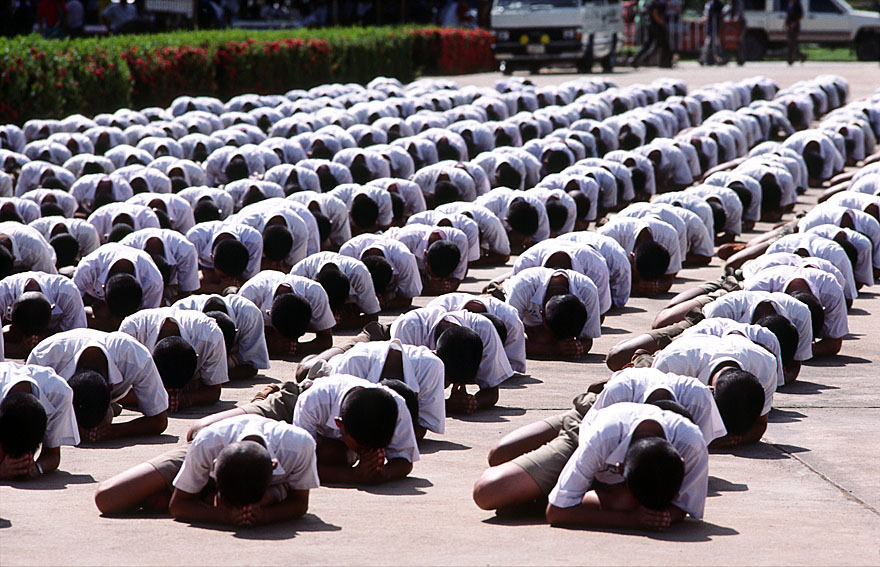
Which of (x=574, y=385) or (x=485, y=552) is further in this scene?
(x=574, y=385)

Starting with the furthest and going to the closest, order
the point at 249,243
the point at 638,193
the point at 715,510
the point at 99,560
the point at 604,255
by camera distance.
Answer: the point at 638,193 → the point at 249,243 → the point at 604,255 → the point at 715,510 → the point at 99,560

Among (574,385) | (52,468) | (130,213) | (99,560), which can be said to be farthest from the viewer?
(130,213)

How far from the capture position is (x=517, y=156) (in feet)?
66.8

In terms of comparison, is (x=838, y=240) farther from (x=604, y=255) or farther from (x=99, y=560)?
(x=99, y=560)

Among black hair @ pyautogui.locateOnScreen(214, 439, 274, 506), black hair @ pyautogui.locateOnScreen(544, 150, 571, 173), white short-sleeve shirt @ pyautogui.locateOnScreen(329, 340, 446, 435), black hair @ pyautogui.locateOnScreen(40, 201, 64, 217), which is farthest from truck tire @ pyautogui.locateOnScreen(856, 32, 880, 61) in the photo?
black hair @ pyautogui.locateOnScreen(214, 439, 274, 506)

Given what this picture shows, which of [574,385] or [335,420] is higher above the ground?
[335,420]

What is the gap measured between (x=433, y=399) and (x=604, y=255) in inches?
193

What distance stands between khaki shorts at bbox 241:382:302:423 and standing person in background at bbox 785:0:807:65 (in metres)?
33.5

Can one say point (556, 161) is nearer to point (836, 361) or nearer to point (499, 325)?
point (836, 361)

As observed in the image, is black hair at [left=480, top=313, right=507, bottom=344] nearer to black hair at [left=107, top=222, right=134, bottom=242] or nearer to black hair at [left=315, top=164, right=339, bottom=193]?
black hair at [left=107, top=222, right=134, bottom=242]

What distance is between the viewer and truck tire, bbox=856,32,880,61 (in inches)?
1620

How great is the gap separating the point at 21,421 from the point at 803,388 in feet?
19.0

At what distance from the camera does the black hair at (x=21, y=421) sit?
7414 millimetres

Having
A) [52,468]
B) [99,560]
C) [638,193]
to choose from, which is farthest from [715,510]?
[638,193]
